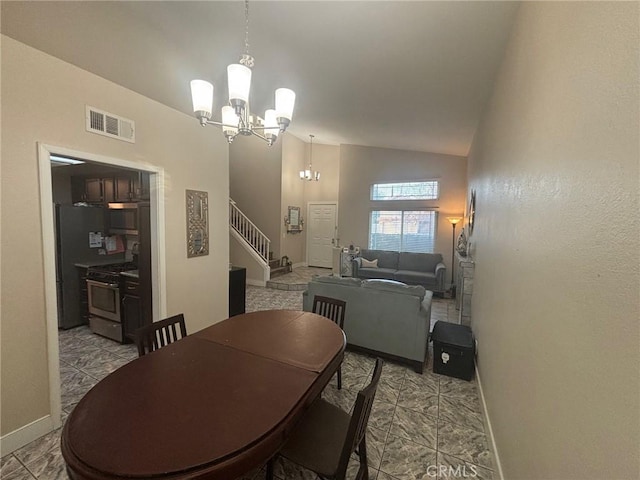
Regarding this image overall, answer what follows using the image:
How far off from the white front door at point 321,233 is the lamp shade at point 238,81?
646 cm

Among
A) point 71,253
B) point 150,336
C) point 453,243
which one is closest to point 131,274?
point 71,253

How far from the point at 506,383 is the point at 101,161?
3.43m

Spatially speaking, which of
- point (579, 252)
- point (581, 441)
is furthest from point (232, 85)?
point (581, 441)

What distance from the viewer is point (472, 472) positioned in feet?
5.55

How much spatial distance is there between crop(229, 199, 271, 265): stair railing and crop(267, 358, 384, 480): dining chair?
554cm

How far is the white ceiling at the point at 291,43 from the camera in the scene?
1.74 meters

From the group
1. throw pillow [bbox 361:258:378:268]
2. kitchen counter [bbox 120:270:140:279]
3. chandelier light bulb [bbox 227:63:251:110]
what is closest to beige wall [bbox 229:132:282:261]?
throw pillow [bbox 361:258:378:268]

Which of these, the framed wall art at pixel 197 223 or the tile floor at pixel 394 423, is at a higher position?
the framed wall art at pixel 197 223

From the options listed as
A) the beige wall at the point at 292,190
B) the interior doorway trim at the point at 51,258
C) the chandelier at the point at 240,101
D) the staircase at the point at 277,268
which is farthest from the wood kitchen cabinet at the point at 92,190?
the beige wall at the point at 292,190

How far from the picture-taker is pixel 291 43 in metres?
2.20

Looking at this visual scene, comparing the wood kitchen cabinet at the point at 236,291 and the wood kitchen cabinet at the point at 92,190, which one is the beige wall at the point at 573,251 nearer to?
the wood kitchen cabinet at the point at 236,291

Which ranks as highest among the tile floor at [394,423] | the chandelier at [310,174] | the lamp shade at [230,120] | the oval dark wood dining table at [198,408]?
the chandelier at [310,174]

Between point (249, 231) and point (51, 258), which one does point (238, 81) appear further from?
point (249, 231)

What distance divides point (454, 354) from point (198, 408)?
2.47 m
